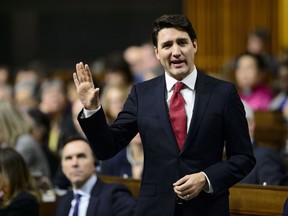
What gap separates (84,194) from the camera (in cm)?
494

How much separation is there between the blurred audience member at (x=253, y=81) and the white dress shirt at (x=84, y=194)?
360 centimetres

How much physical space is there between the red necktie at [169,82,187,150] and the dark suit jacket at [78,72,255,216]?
1.2 inches

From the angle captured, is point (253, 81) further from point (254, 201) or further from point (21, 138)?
point (254, 201)

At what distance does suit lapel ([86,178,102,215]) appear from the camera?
189 inches

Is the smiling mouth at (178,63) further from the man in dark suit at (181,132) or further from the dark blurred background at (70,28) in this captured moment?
the dark blurred background at (70,28)

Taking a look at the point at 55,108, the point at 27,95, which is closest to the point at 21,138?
the point at 55,108

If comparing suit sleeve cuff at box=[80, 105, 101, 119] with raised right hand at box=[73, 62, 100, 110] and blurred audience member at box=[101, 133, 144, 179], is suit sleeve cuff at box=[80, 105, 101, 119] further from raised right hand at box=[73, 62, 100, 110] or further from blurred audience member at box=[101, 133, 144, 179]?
blurred audience member at box=[101, 133, 144, 179]

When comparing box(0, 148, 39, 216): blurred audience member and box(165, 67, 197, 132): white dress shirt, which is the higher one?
box(165, 67, 197, 132): white dress shirt

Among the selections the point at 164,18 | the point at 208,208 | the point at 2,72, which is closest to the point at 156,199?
the point at 208,208

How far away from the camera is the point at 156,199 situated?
358 cm

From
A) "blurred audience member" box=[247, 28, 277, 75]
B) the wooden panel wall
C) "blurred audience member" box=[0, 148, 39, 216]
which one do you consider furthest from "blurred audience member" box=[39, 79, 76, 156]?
the wooden panel wall

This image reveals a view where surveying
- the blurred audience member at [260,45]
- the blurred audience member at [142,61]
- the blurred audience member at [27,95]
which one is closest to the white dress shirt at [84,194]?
the blurred audience member at [27,95]

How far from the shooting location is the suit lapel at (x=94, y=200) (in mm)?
4805

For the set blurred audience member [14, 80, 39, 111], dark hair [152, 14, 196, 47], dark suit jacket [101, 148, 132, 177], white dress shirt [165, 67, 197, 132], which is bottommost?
blurred audience member [14, 80, 39, 111]
